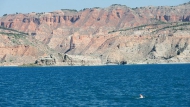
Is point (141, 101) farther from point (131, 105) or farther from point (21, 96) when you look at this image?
point (21, 96)

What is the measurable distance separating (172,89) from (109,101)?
18.3 metres

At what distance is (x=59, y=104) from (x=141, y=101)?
36.3ft

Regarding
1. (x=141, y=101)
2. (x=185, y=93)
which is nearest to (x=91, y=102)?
(x=141, y=101)

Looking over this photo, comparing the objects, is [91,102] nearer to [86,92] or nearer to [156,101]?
[156,101]

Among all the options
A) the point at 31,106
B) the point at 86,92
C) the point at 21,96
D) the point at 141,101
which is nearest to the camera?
the point at 31,106

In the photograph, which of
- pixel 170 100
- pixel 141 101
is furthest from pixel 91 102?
pixel 170 100

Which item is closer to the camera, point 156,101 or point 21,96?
point 156,101

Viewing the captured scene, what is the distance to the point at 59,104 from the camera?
2357 inches

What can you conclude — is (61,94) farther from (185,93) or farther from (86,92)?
(185,93)

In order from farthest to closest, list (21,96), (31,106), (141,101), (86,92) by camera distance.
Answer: (86,92) < (21,96) < (141,101) < (31,106)

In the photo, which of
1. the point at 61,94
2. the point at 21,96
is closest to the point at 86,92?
the point at 61,94

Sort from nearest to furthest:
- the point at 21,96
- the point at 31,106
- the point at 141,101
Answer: the point at 31,106, the point at 141,101, the point at 21,96

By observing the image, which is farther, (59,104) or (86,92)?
(86,92)

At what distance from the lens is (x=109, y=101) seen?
62219mm
